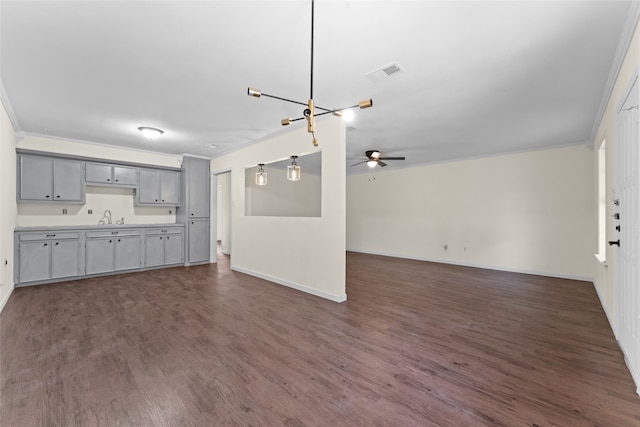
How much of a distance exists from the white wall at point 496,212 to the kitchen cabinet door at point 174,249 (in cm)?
536

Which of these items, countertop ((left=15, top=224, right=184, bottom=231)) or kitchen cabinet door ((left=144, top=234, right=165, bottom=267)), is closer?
countertop ((left=15, top=224, right=184, bottom=231))

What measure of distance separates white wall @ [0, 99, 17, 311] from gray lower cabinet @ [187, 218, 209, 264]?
2779 millimetres

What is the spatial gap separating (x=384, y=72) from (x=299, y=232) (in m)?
2.63

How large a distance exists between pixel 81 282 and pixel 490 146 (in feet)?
26.4

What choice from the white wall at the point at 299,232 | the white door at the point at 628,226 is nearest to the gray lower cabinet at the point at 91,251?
the white wall at the point at 299,232

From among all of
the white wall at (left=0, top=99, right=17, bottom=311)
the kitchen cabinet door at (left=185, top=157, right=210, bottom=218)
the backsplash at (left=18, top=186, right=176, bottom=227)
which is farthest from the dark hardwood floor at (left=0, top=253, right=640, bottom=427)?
the kitchen cabinet door at (left=185, top=157, right=210, bottom=218)

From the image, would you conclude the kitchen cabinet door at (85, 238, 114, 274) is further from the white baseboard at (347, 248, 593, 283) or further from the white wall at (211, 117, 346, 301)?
the white baseboard at (347, 248, 593, 283)

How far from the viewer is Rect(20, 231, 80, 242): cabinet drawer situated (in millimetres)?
4411

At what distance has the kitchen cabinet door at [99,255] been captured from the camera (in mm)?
5051

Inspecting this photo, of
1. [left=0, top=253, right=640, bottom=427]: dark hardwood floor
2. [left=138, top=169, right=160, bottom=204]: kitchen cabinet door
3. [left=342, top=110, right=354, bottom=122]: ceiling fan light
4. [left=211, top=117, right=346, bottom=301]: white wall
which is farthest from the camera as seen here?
[left=138, top=169, right=160, bottom=204]: kitchen cabinet door

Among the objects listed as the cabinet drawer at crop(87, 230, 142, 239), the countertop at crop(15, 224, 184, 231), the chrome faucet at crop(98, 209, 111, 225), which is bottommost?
the cabinet drawer at crop(87, 230, 142, 239)

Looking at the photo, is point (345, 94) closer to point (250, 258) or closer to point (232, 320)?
point (232, 320)

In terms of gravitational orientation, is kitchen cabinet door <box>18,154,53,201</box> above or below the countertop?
above

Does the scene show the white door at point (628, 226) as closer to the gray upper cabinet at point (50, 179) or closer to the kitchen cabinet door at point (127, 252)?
the kitchen cabinet door at point (127, 252)
